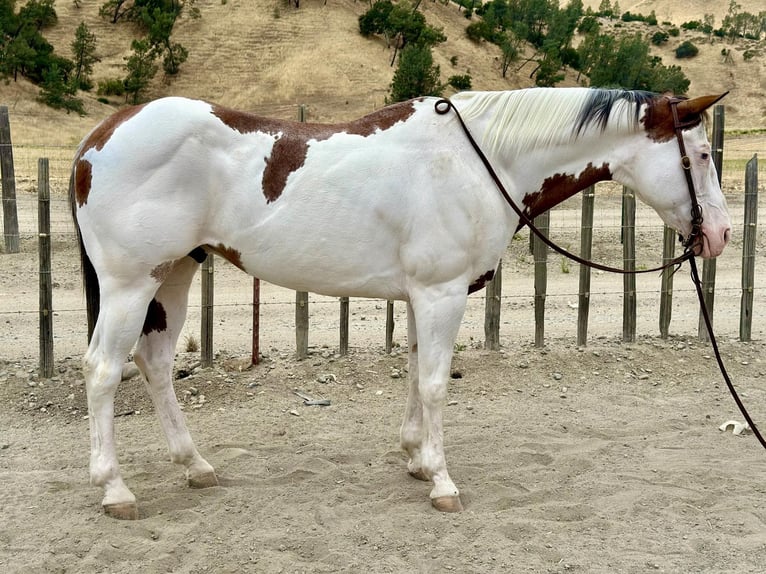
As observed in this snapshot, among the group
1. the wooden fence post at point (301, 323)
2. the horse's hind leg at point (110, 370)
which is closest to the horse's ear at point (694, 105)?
the horse's hind leg at point (110, 370)

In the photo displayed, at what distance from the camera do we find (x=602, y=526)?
362 centimetres

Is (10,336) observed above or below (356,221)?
below

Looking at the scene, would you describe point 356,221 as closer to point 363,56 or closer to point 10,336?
point 10,336

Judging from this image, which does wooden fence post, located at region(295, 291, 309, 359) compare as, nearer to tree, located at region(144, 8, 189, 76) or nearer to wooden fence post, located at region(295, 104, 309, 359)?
wooden fence post, located at region(295, 104, 309, 359)

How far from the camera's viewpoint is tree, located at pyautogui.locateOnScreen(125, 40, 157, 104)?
3247 cm

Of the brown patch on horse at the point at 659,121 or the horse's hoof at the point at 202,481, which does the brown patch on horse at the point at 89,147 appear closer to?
the horse's hoof at the point at 202,481

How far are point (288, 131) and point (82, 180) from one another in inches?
39.0

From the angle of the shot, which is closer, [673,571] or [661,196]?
[673,571]

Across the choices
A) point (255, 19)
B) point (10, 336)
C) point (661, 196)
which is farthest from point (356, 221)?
point (255, 19)

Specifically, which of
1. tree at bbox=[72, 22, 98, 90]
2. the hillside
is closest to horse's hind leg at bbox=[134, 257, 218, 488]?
the hillside

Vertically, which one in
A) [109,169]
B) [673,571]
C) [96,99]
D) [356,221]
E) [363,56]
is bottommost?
[673,571]

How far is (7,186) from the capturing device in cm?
965

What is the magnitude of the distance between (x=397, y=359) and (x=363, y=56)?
33.4 m

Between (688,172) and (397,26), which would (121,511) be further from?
(397,26)
